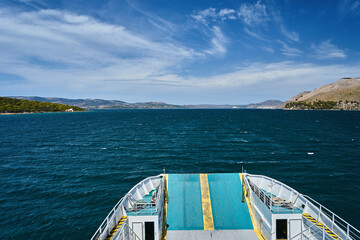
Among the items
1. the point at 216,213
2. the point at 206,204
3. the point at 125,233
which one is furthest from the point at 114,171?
the point at 216,213

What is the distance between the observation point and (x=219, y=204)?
16078 millimetres

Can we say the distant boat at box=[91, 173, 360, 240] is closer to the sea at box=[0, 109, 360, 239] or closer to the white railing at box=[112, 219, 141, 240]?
the white railing at box=[112, 219, 141, 240]

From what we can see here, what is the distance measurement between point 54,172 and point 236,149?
40066mm

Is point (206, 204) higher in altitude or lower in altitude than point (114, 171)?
higher

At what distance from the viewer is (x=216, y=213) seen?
50.5 feet

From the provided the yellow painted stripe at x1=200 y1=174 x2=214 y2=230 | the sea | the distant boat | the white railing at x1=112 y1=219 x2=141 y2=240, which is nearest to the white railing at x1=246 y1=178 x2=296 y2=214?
the distant boat

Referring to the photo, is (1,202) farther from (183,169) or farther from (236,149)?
(236,149)

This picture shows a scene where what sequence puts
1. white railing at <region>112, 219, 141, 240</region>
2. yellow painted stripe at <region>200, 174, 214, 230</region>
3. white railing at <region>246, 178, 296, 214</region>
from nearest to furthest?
white railing at <region>112, 219, 141, 240</region>
white railing at <region>246, 178, 296, 214</region>
yellow painted stripe at <region>200, 174, 214, 230</region>

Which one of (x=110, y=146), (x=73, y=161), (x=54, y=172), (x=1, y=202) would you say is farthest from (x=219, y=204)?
(x=110, y=146)

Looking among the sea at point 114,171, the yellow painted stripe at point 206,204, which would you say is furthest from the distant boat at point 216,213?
the sea at point 114,171

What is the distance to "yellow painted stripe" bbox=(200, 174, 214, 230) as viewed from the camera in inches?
573

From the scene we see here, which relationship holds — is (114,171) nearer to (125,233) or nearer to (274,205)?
(125,233)

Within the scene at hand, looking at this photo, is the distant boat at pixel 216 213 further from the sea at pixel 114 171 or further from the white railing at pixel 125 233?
the sea at pixel 114 171

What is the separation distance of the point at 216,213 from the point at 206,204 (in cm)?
110
